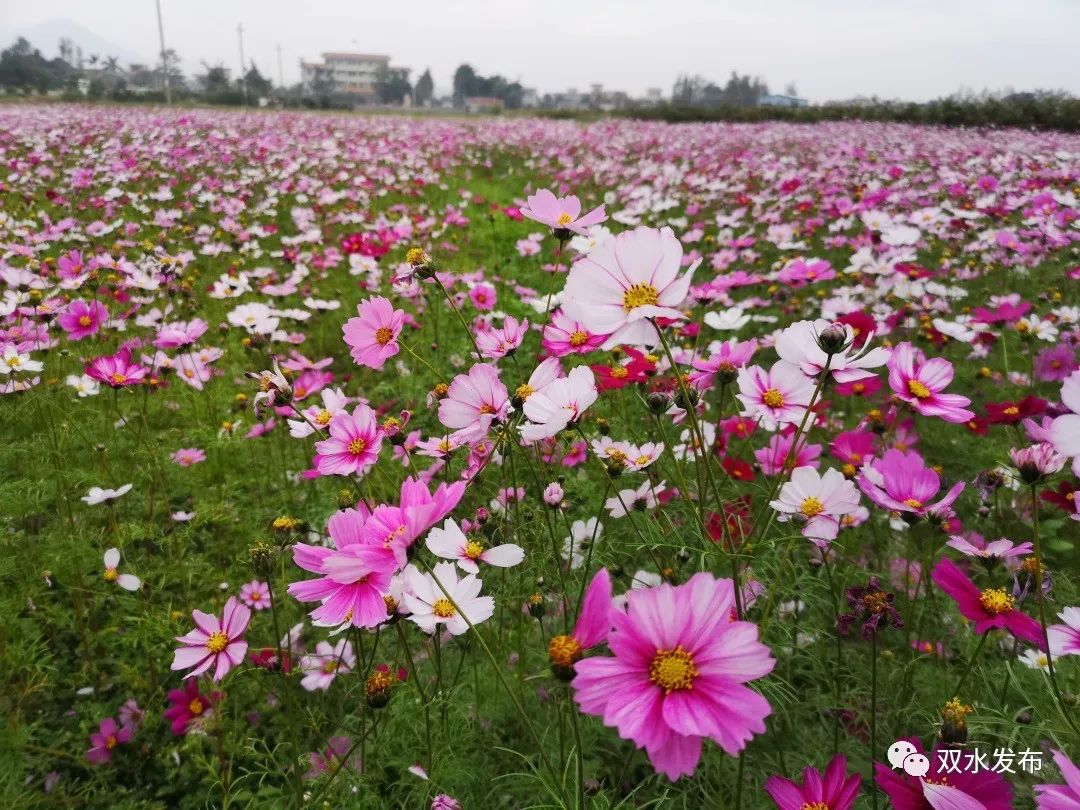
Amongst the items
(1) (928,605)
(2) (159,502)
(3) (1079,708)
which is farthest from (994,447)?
(2) (159,502)

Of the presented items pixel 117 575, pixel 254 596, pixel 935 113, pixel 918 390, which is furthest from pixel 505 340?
pixel 935 113

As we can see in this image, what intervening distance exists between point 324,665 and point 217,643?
339 mm

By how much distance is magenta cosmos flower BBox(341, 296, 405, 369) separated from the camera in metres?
0.90

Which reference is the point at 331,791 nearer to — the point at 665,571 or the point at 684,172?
the point at 665,571

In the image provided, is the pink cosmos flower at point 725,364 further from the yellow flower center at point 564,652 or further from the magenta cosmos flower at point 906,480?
the yellow flower center at point 564,652

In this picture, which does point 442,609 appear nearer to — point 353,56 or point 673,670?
point 673,670

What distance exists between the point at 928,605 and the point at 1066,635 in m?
0.61

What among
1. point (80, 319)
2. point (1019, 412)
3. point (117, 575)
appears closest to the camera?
point (1019, 412)

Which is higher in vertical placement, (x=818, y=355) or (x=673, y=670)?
(x=818, y=355)

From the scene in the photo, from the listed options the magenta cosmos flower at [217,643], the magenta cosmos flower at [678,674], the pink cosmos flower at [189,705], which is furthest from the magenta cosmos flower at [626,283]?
the pink cosmos flower at [189,705]

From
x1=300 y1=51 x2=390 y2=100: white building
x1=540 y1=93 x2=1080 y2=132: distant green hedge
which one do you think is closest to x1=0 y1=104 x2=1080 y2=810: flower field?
x1=540 y1=93 x2=1080 y2=132: distant green hedge

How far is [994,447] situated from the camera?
1.87 metres

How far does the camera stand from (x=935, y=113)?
13305mm

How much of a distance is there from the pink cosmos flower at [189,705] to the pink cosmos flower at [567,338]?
3.05 feet
